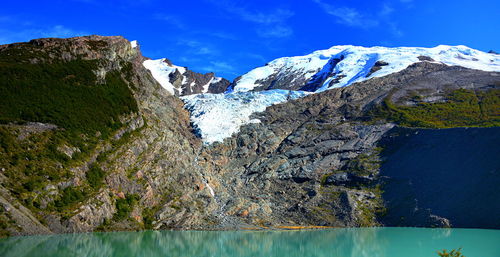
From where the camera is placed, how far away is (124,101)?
9194 centimetres

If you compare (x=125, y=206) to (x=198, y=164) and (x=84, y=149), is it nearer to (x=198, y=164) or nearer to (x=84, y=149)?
(x=84, y=149)

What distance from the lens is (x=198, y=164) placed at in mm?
99812

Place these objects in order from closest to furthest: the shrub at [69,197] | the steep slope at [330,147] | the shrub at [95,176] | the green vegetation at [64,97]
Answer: the shrub at [69,197] < the shrub at [95,176] < the green vegetation at [64,97] < the steep slope at [330,147]

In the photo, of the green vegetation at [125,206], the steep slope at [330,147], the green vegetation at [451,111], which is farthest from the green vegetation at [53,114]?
the green vegetation at [451,111]

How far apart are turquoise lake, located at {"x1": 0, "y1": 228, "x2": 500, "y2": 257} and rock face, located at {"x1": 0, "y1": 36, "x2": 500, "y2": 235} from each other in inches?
264

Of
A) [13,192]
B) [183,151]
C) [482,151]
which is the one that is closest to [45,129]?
[13,192]

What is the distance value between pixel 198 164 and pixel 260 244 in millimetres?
46746

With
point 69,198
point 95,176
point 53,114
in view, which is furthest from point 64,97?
point 69,198

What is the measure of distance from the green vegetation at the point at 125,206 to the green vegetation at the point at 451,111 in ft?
247

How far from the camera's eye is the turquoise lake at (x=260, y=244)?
144ft

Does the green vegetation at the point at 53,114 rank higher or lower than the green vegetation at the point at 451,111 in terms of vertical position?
lower

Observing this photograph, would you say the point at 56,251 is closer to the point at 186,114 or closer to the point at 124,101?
the point at 124,101

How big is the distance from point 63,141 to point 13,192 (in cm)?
1607

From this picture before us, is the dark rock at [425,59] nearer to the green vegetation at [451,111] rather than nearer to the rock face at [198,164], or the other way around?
the rock face at [198,164]
